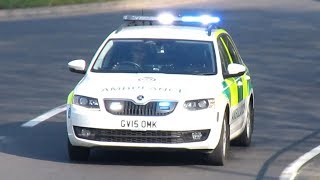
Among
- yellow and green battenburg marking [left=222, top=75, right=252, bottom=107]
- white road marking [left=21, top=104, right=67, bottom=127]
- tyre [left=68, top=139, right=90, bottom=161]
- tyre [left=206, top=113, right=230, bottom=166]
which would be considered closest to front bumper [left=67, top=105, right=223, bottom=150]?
tyre [left=206, top=113, right=230, bottom=166]

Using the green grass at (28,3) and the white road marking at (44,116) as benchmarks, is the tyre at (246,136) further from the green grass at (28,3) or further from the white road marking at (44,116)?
the green grass at (28,3)

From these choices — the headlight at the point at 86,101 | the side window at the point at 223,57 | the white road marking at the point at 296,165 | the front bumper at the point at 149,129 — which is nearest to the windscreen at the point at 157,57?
the side window at the point at 223,57

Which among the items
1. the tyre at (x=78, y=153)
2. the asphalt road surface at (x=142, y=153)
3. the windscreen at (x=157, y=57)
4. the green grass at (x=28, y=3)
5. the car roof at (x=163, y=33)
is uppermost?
the car roof at (x=163, y=33)

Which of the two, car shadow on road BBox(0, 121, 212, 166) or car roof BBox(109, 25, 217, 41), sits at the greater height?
car roof BBox(109, 25, 217, 41)

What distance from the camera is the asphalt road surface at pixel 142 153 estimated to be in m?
11.5

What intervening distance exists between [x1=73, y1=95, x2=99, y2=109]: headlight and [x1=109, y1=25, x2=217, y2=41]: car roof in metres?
1.40

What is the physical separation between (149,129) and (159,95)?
382 millimetres

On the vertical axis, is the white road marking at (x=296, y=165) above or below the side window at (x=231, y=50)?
below

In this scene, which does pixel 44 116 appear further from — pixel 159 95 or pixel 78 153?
pixel 159 95

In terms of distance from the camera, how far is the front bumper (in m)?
11.2

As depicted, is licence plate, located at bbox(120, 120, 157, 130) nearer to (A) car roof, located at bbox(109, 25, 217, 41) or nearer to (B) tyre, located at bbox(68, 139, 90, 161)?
(B) tyre, located at bbox(68, 139, 90, 161)

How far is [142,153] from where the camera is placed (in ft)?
41.1

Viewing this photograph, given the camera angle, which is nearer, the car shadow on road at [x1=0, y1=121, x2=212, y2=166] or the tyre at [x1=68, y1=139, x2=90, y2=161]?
the tyre at [x1=68, y1=139, x2=90, y2=161]

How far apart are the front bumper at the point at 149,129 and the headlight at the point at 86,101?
6 centimetres
